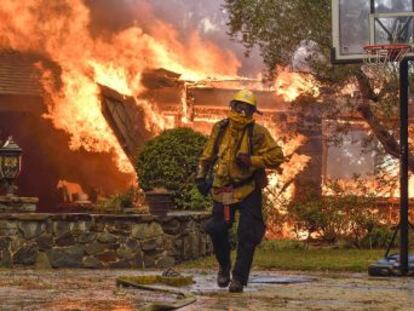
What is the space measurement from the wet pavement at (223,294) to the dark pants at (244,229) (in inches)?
10.1

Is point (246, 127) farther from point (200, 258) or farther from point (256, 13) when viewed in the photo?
point (256, 13)

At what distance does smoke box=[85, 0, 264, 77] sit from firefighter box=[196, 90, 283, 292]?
15.9 metres

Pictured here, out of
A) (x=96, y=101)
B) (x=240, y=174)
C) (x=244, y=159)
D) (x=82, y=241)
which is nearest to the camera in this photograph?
(x=244, y=159)

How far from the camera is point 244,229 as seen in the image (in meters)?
9.21

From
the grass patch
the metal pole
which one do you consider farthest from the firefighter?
the grass patch

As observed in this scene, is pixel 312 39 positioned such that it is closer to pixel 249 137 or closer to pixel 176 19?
pixel 249 137

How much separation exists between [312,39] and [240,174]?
991 cm

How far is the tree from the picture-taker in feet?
60.5

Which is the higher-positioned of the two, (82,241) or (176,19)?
(176,19)

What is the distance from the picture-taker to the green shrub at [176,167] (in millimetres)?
16453

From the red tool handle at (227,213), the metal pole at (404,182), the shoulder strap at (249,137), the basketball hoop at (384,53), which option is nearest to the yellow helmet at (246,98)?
the shoulder strap at (249,137)

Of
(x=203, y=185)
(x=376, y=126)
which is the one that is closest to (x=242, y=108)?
(x=203, y=185)

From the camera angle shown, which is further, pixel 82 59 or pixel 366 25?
pixel 82 59

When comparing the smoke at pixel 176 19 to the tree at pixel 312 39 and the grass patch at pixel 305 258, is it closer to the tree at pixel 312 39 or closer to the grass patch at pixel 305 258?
the tree at pixel 312 39
